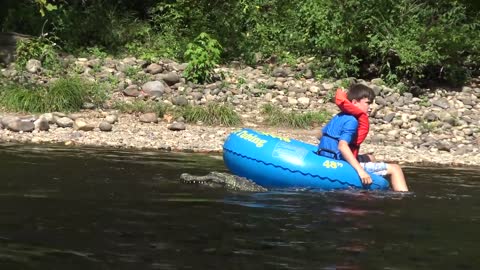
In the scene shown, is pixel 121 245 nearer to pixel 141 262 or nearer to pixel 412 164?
pixel 141 262

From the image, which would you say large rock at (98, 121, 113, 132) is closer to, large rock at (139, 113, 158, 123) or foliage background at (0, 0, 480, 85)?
large rock at (139, 113, 158, 123)

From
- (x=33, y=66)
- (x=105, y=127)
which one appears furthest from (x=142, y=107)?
(x=33, y=66)

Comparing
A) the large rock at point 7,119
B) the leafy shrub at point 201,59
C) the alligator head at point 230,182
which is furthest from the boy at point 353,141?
the leafy shrub at point 201,59

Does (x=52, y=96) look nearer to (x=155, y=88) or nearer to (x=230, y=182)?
(x=155, y=88)

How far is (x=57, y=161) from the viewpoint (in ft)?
29.1

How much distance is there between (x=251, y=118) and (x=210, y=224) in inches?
332

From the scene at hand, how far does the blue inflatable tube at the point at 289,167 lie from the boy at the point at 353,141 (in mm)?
90

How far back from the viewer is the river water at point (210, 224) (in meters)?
4.39

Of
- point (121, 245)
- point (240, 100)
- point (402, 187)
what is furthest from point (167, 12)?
point (121, 245)

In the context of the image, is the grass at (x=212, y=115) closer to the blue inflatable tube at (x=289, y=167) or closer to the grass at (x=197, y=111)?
the grass at (x=197, y=111)

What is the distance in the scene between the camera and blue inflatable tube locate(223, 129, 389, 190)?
24.7ft

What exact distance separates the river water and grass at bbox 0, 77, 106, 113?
15.8ft

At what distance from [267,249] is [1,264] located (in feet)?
5.16

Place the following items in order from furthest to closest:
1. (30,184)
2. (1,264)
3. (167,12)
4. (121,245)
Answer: (167,12) < (30,184) < (121,245) < (1,264)
